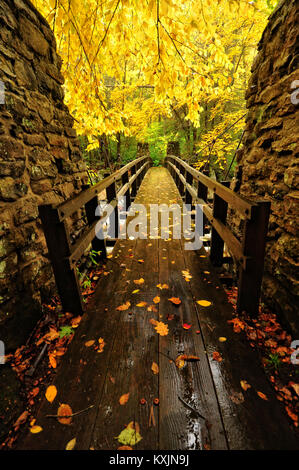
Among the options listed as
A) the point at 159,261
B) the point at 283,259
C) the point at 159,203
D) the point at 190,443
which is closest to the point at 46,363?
the point at 190,443

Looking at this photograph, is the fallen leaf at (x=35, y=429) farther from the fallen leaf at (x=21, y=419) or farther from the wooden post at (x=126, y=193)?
the wooden post at (x=126, y=193)

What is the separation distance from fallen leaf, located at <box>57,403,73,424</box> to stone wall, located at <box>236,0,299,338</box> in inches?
68.4

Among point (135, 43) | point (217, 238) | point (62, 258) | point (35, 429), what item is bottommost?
point (35, 429)

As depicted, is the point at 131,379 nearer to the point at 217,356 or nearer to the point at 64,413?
the point at 64,413

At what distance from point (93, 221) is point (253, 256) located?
191 cm

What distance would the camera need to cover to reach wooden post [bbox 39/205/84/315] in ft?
5.72

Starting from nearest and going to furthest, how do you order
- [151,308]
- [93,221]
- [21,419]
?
[21,419] → [151,308] → [93,221]

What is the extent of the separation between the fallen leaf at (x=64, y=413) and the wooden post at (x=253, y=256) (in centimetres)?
155

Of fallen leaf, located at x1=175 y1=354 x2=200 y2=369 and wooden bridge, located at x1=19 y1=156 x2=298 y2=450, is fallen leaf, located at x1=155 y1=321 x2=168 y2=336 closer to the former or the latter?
wooden bridge, located at x1=19 y1=156 x2=298 y2=450

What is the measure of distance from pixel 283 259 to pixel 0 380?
236 centimetres

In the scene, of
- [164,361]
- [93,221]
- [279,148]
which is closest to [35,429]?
[164,361]

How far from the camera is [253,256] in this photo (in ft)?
5.87
